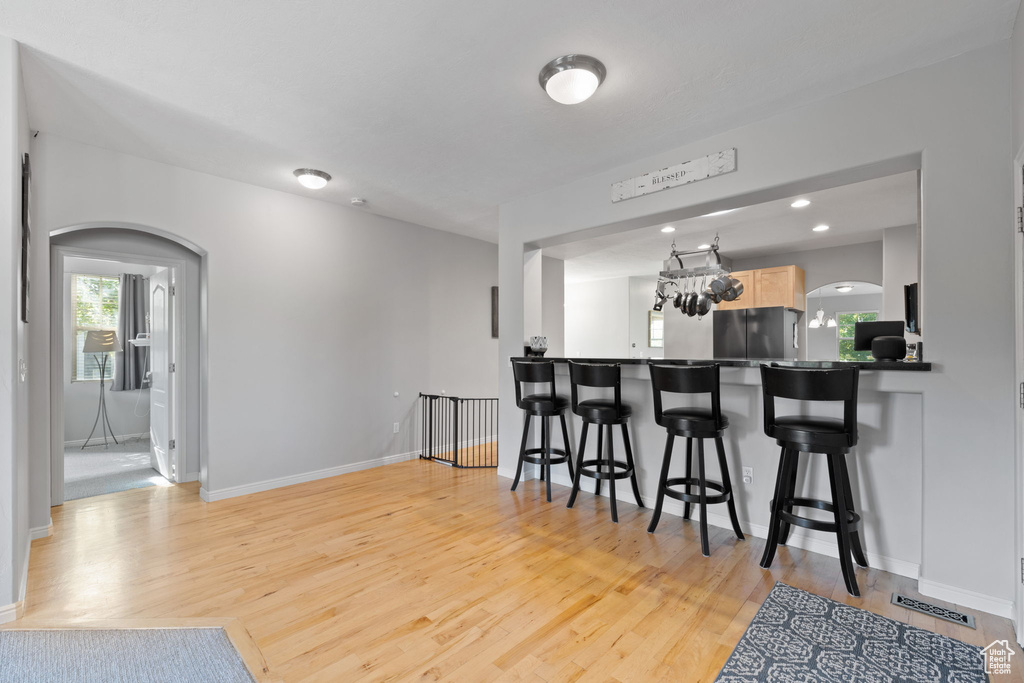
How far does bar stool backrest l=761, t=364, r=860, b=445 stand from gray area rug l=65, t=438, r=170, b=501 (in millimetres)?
5051

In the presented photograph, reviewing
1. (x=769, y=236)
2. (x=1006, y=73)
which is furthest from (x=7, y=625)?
(x=769, y=236)

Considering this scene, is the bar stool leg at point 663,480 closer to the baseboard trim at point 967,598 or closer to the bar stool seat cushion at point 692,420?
the bar stool seat cushion at point 692,420

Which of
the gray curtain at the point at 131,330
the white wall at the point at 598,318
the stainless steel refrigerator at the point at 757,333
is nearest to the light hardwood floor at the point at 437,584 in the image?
the gray curtain at the point at 131,330

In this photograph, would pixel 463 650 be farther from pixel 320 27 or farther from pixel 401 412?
pixel 401 412

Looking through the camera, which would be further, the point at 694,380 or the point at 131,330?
the point at 131,330

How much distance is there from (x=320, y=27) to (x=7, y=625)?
9.76ft

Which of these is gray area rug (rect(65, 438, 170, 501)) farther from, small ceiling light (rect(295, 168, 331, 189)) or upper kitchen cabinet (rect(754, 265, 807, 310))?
upper kitchen cabinet (rect(754, 265, 807, 310))

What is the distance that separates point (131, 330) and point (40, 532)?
4.07m

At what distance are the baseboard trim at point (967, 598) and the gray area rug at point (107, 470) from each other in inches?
218

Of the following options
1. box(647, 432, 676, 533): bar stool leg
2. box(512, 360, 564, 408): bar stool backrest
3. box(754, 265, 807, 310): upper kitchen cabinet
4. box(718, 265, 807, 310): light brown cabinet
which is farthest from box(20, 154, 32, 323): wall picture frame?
box(754, 265, 807, 310): upper kitchen cabinet

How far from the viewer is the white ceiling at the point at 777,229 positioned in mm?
4148

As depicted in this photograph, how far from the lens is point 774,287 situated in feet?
20.7

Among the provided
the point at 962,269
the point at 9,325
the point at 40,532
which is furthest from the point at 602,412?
the point at 40,532

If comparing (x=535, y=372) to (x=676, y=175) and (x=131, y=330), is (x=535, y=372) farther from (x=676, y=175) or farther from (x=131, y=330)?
(x=131, y=330)
